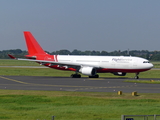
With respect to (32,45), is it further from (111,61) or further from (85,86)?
(85,86)

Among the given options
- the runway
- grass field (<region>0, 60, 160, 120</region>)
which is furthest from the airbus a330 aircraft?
grass field (<region>0, 60, 160, 120</region>)

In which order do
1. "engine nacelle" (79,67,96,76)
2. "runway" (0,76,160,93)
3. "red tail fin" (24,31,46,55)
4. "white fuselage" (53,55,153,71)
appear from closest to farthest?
"runway" (0,76,160,93) < "white fuselage" (53,55,153,71) < "engine nacelle" (79,67,96,76) < "red tail fin" (24,31,46,55)

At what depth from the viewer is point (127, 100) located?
35219 mm

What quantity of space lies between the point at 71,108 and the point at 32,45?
52.1m

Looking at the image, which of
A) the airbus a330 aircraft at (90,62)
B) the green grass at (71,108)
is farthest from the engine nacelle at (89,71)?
the green grass at (71,108)

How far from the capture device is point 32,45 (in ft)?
265

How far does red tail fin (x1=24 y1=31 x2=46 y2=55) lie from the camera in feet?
263

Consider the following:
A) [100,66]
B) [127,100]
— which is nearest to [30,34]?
[100,66]

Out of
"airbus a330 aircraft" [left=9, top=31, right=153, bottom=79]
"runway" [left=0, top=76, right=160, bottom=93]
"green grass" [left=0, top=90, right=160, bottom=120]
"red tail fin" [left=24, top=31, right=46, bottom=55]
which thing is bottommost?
"runway" [left=0, top=76, right=160, bottom=93]

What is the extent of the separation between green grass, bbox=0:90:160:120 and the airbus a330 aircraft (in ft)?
106

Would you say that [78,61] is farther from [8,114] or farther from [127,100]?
[8,114]

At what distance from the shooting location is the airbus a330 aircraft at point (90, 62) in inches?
2785

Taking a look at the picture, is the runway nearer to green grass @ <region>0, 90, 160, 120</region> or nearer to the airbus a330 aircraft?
green grass @ <region>0, 90, 160, 120</region>

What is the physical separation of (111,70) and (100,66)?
2.26 metres
